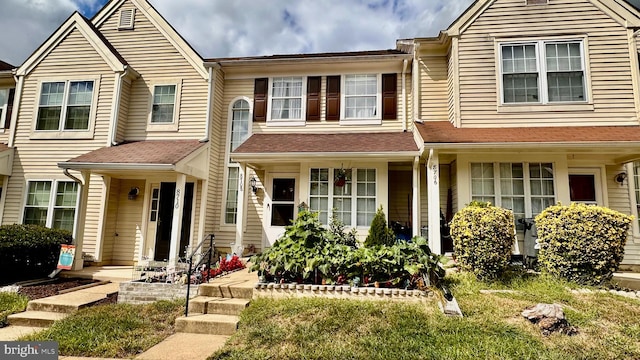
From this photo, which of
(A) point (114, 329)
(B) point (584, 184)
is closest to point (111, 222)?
(A) point (114, 329)

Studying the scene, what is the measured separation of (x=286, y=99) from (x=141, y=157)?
446 centimetres

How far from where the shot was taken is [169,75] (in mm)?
10336

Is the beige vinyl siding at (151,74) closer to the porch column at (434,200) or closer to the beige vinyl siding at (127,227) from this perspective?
the beige vinyl siding at (127,227)

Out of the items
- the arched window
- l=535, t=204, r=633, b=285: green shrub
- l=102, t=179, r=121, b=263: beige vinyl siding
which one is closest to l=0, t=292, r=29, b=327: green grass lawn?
l=102, t=179, r=121, b=263: beige vinyl siding

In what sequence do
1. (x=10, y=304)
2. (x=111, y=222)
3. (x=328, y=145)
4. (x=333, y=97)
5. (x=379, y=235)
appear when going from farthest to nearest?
(x=333, y=97), (x=111, y=222), (x=328, y=145), (x=379, y=235), (x=10, y=304)

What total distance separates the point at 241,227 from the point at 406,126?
555cm

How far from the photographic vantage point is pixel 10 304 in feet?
20.0

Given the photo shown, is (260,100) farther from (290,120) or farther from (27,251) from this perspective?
(27,251)

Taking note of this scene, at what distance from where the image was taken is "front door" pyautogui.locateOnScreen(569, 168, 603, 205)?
8.23 meters

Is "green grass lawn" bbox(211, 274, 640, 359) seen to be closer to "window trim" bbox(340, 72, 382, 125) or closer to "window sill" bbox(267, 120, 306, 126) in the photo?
"window trim" bbox(340, 72, 382, 125)

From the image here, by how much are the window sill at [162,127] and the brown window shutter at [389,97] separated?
6412 millimetres

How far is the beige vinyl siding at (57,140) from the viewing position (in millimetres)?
9875

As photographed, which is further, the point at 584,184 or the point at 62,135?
the point at 62,135

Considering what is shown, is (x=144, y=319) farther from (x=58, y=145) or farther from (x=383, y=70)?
(x=383, y=70)
